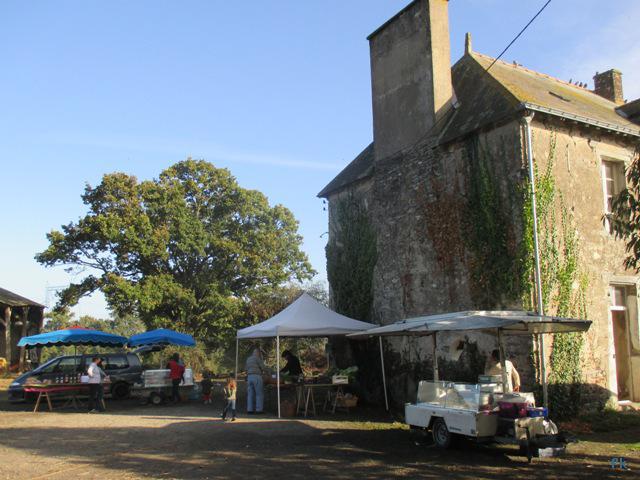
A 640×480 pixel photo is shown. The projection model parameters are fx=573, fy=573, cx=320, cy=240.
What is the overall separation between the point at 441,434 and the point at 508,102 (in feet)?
23.1

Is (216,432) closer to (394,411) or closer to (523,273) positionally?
(394,411)

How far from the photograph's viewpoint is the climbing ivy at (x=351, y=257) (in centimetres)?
1591

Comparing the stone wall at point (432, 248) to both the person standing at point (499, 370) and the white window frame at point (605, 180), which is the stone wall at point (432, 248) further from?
the white window frame at point (605, 180)

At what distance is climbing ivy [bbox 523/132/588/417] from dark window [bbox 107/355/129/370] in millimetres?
12693

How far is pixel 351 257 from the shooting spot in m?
16.6

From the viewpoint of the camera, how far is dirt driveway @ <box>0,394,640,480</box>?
7465 millimetres

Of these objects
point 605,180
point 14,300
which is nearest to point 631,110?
point 605,180

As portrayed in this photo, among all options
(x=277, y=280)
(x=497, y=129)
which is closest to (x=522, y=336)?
(x=497, y=129)

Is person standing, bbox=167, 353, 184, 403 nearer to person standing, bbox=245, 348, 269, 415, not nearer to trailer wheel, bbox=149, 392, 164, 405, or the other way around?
trailer wheel, bbox=149, 392, 164, 405

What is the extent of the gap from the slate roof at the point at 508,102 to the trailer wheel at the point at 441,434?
253 inches

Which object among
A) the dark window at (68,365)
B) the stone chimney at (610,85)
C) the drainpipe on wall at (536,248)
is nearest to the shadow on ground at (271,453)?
the drainpipe on wall at (536,248)

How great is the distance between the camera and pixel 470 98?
13.7 metres

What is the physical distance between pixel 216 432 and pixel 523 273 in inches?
263

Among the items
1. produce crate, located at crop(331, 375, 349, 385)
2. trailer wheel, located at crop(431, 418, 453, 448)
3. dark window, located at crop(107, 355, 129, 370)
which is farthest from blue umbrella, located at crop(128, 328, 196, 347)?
trailer wheel, located at crop(431, 418, 453, 448)
